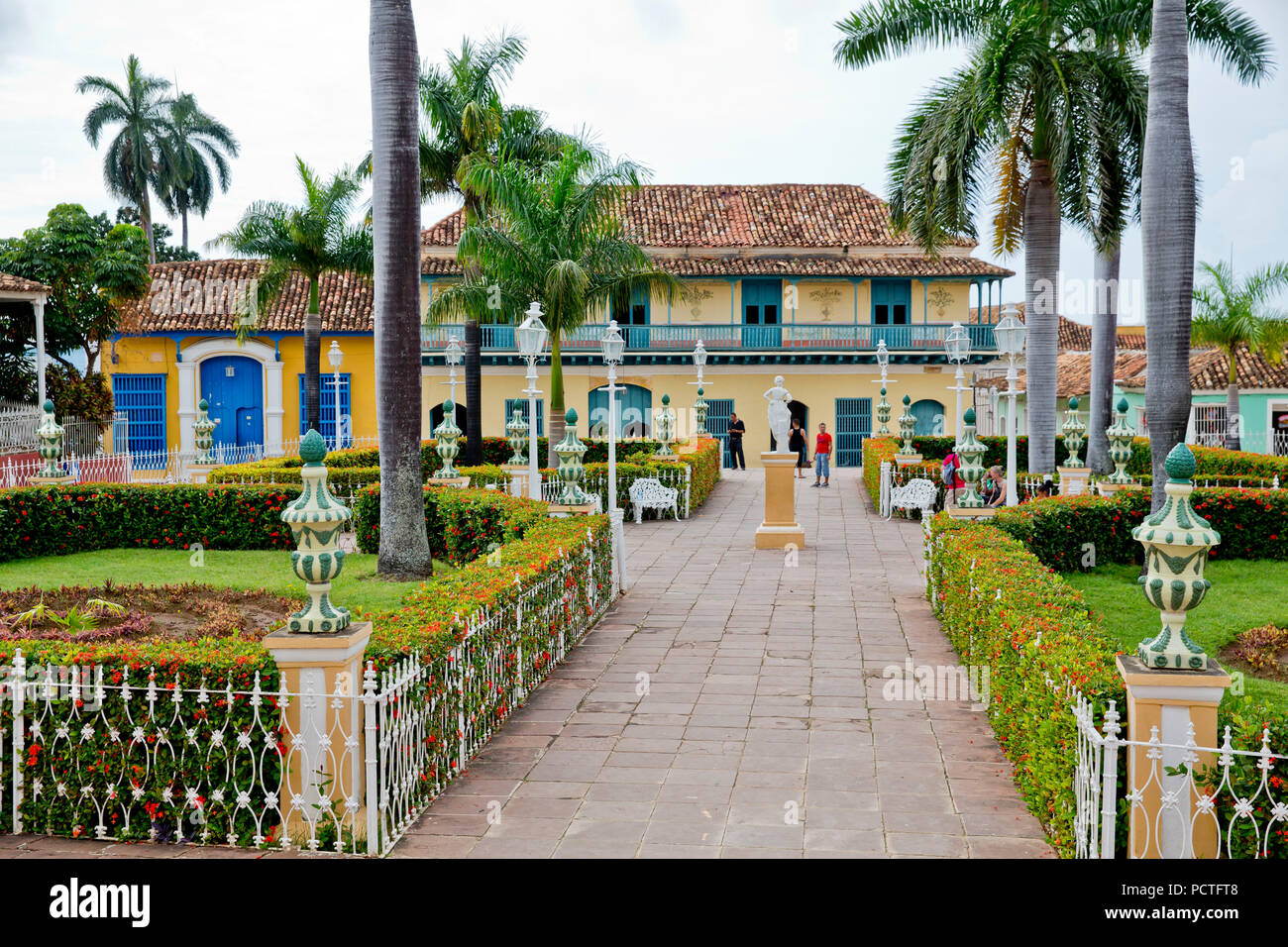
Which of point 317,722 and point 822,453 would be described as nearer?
point 317,722

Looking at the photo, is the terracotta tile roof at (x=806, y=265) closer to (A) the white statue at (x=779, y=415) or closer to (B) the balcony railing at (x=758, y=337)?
(B) the balcony railing at (x=758, y=337)

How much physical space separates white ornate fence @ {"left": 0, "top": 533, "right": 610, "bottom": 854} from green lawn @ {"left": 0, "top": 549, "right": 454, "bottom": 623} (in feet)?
15.7

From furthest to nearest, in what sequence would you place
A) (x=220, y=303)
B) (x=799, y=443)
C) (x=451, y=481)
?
(x=220, y=303) → (x=799, y=443) → (x=451, y=481)

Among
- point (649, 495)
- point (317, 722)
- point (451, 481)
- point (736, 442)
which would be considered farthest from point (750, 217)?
point (317, 722)

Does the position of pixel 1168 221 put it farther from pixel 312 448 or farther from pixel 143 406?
pixel 143 406

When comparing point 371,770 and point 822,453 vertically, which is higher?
point 822,453

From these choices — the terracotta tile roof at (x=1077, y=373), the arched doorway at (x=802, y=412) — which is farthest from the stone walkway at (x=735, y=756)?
the terracotta tile roof at (x=1077, y=373)

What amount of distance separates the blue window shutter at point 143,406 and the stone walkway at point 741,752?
2507 centimetres

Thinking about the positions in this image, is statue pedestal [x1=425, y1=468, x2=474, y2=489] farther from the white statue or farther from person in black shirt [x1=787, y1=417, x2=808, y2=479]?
person in black shirt [x1=787, y1=417, x2=808, y2=479]

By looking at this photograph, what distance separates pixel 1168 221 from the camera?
11195mm

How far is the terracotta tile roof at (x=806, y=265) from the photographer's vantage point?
109 feet

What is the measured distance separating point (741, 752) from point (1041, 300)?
11317mm

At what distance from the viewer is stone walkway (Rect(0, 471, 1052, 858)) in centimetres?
538

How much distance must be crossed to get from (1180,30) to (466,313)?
1395cm
